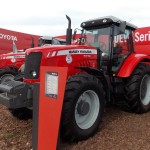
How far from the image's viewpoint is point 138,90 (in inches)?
Answer: 226

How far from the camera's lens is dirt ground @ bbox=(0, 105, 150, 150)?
4199 millimetres

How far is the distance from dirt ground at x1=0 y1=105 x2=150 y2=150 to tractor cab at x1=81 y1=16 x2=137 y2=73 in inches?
44.8

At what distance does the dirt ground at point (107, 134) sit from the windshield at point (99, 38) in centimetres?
Answer: 149

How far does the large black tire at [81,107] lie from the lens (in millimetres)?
4156

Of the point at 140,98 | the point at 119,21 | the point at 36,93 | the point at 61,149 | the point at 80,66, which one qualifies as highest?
the point at 119,21

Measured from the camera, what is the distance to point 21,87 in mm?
4383

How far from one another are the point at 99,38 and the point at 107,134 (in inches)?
87.1

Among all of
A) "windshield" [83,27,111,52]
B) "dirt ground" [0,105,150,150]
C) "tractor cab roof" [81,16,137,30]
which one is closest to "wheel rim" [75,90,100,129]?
"dirt ground" [0,105,150,150]

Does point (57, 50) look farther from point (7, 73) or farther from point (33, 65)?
point (7, 73)

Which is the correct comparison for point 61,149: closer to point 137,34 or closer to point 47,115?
point 47,115

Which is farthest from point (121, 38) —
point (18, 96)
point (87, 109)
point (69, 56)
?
point (18, 96)

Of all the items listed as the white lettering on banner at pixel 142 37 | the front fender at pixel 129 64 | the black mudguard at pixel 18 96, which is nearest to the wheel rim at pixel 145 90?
the front fender at pixel 129 64

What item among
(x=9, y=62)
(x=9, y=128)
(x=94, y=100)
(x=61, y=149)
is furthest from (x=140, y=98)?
(x=9, y=62)

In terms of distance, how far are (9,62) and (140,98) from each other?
507cm
